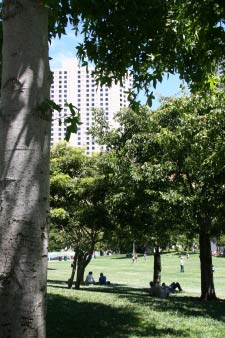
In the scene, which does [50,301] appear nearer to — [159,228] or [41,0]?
[159,228]

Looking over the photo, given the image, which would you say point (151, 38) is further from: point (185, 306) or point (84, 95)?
point (84, 95)

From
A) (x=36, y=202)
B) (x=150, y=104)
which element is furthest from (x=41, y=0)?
(x=150, y=104)

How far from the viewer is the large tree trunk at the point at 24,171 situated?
2.38 meters

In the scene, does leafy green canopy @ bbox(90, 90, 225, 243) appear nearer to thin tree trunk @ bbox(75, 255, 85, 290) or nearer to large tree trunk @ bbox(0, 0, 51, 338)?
thin tree trunk @ bbox(75, 255, 85, 290)

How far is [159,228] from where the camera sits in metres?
18.3

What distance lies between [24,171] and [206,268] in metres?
16.7

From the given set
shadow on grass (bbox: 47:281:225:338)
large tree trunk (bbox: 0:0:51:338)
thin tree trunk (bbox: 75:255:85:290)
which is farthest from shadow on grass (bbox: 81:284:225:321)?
large tree trunk (bbox: 0:0:51:338)

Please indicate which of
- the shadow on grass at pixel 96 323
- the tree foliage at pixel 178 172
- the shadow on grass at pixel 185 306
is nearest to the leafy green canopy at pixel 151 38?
the shadow on grass at pixel 96 323

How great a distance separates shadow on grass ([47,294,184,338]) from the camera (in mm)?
7559

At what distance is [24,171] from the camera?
2.51 metres

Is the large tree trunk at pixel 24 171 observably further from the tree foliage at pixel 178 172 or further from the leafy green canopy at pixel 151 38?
the tree foliage at pixel 178 172

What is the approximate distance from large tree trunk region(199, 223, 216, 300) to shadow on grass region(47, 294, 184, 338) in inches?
310

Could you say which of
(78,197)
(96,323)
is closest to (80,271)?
(78,197)

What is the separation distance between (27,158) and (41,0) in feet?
3.30
